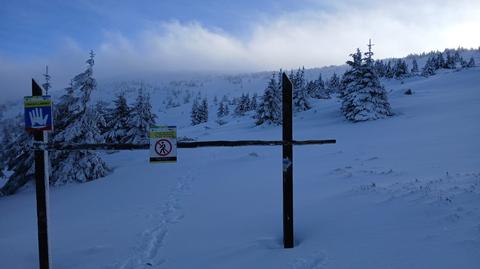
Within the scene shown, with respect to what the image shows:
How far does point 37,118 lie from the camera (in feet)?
19.6

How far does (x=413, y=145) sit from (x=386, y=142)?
296 cm

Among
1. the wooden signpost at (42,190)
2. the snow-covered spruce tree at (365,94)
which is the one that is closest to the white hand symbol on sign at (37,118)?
the wooden signpost at (42,190)

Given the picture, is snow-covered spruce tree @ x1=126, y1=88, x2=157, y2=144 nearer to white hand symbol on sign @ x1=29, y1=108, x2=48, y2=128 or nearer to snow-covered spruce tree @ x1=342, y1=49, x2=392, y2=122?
snow-covered spruce tree @ x1=342, y1=49, x2=392, y2=122

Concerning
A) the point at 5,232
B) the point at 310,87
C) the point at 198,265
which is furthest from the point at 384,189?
the point at 310,87

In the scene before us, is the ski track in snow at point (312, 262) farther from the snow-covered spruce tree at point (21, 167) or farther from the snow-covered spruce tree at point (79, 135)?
the snow-covered spruce tree at point (21, 167)

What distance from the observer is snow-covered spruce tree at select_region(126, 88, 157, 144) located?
Result: 114 ft

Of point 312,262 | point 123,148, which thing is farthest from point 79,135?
point 312,262

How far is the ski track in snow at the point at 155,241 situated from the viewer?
22.0 feet

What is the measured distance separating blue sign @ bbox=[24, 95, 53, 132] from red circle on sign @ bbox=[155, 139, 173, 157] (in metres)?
1.78

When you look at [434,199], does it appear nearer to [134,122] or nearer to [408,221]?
[408,221]

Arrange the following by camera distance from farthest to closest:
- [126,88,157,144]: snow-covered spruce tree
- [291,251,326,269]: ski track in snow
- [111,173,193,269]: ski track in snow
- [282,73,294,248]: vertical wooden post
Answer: [126,88,157,144]: snow-covered spruce tree → [111,173,193,269]: ski track in snow → [282,73,294,248]: vertical wooden post → [291,251,326,269]: ski track in snow

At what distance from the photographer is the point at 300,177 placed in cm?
1427

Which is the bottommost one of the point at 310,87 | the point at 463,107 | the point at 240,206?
the point at 240,206

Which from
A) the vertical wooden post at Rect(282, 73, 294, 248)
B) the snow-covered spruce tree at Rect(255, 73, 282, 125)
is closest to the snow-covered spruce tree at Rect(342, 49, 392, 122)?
the snow-covered spruce tree at Rect(255, 73, 282, 125)
